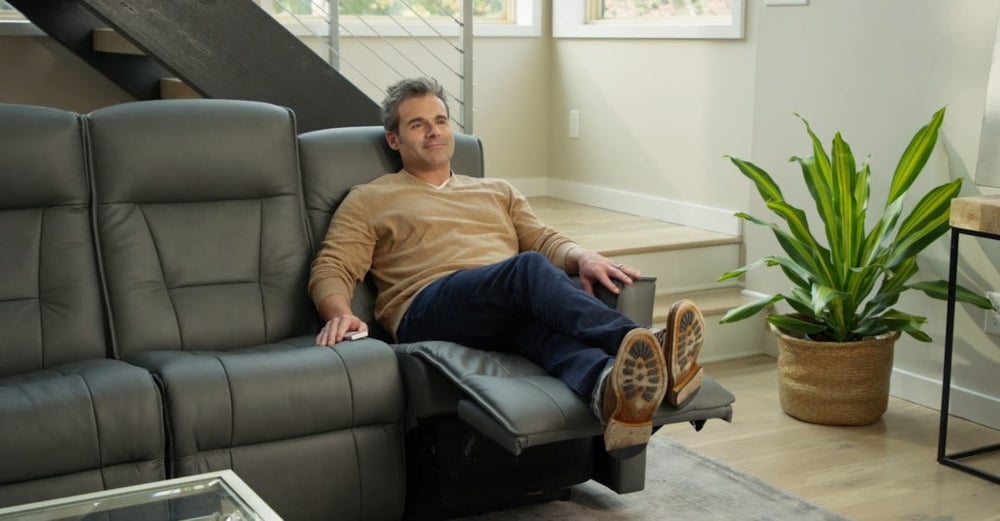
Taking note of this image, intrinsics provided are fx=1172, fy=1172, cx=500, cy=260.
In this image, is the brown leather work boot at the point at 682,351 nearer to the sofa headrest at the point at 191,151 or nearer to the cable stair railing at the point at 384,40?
the sofa headrest at the point at 191,151

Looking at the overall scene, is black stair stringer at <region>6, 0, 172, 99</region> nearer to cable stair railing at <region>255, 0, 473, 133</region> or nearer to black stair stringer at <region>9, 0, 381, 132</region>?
cable stair railing at <region>255, 0, 473, 133</region>

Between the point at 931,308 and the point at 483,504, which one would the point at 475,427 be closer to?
the point at 483,504

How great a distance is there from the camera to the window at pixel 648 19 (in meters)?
4.64

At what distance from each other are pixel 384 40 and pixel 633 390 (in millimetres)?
3278

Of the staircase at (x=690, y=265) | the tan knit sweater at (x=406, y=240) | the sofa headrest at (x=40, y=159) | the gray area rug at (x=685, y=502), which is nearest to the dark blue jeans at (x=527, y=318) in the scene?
the tan knit sweater at (x=406, y=240)

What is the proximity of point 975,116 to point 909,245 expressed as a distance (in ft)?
1.44

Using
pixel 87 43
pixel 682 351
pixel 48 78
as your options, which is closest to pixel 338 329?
pixel 682 351

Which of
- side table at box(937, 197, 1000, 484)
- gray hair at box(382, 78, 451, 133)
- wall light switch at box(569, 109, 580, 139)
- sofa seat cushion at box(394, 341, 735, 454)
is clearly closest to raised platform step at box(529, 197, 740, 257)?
wall light switch at box(569, 109, 580, 139)

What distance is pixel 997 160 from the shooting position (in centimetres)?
314

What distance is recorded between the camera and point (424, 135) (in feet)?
10.3

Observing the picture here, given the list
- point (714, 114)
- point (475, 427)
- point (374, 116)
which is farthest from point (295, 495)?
point (714, 114)

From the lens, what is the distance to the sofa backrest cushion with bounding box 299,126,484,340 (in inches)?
125

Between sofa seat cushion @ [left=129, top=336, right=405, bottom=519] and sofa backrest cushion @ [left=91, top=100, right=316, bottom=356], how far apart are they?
172 mm

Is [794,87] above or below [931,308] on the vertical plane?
above
